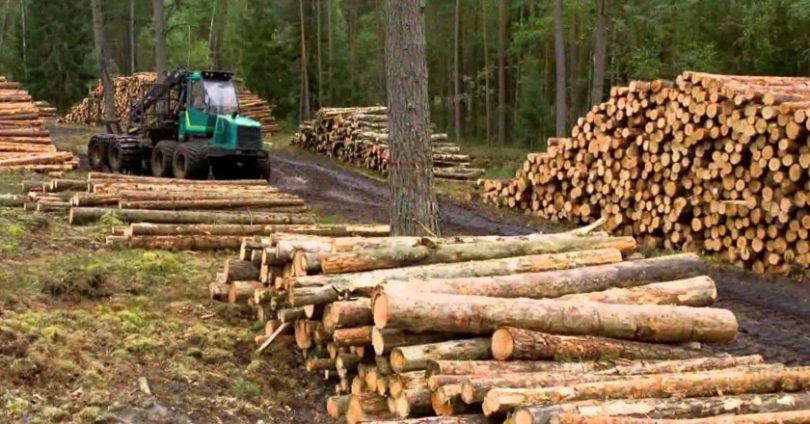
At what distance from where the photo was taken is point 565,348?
554cm

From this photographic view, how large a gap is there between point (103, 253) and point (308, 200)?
23.1 ft

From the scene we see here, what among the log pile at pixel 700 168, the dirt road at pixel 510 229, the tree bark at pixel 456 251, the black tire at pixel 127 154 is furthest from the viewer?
the black tire at pixel 127 154

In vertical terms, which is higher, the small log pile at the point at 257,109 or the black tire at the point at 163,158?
the small log pile at the point at 257,109

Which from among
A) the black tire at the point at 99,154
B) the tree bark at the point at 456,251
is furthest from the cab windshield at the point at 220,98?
the tree bark at the point at 456,251

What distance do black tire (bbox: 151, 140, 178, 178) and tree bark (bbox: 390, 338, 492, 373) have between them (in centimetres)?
1370

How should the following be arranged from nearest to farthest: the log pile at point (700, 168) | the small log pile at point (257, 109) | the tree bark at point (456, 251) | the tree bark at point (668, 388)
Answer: the tree bark at point (668, 388), the tree bark at point (456, 251), the log pile at point (700, 168), the small log pile at point (257, 109)

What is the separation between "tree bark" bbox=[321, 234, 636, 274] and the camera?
22.0 feet

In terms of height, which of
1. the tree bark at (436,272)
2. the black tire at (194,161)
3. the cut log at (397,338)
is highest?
the black tire at (194,161)

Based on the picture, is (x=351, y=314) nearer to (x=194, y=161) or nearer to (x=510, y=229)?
(x=510, y=229)

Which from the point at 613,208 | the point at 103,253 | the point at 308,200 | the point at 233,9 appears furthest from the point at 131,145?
the point at 233,9

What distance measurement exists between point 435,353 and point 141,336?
3.01m

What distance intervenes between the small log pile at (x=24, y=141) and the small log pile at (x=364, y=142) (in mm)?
7770

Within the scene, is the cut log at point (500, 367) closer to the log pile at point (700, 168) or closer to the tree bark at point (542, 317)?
the tree bark at point (542, 317)

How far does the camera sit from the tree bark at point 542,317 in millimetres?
5465
